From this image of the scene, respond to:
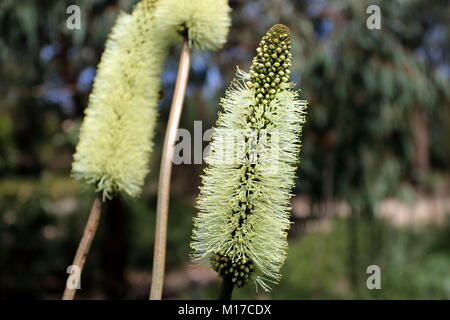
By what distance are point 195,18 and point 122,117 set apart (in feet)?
1.41

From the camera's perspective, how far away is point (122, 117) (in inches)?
66.8

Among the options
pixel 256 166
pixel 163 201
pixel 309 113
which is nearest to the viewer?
pixel 256 166

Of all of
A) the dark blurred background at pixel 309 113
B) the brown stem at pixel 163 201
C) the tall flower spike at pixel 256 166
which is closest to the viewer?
the tall flower spike at pixel 256 166

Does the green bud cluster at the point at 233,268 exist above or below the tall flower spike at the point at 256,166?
below

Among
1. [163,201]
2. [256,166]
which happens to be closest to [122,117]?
[163,201]

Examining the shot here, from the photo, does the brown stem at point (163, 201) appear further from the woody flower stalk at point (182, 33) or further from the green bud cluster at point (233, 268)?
the green bud cluster at point (233, 268)

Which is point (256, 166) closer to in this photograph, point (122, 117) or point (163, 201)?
point (163, 201)

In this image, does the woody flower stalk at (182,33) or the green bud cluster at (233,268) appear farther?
the woody flower stalk at (182,33)

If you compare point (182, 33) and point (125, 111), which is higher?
point (182, 33)

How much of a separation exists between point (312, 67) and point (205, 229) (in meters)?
2.84

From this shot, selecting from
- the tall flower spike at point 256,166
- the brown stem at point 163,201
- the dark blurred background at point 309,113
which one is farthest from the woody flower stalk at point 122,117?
the dark blurred background at point 309,113

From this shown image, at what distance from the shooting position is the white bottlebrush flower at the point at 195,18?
167 cm

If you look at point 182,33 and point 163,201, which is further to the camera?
point 182,33
